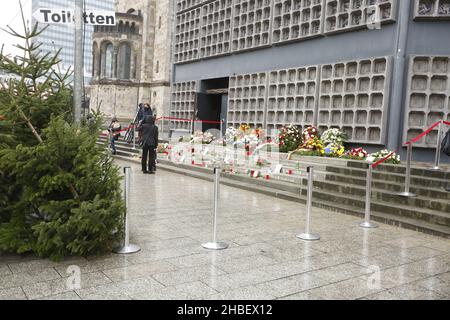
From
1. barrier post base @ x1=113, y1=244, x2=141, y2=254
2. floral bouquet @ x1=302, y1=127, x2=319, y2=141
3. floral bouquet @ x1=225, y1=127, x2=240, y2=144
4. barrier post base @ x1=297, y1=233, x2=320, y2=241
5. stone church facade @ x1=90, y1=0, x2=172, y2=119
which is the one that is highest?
stone church facade @ x1=90, y1=0, x2=172, y2=119

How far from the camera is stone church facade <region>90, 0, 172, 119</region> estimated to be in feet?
85.1

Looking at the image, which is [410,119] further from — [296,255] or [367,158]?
[296,255]

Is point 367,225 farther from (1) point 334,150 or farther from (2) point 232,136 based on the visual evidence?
(2) point 232,136

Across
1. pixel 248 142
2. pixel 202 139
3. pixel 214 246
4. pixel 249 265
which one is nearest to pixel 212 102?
pixel 202 139

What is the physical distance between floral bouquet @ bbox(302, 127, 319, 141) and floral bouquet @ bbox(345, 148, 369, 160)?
1.29 metres

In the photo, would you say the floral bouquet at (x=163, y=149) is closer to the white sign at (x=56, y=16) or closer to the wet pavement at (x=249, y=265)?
the wet pavement at (x=249, y=265)

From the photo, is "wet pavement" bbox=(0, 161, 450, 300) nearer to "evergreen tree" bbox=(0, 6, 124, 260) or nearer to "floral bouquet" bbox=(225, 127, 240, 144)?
"evergreen tree" bbox=(0, 6, 124, 260)

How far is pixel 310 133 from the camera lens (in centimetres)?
1169

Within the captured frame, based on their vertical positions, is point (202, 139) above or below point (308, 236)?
above

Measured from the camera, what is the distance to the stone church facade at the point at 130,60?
25.9 meters

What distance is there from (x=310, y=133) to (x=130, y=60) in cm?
2179

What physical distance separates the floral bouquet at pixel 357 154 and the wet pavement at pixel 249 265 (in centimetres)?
327

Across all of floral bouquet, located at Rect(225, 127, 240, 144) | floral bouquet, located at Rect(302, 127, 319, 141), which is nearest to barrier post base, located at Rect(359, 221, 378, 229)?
floral bouquet, located at Rect(302, 127, 319, 141)

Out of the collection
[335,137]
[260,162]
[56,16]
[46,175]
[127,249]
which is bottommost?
[127,249]
